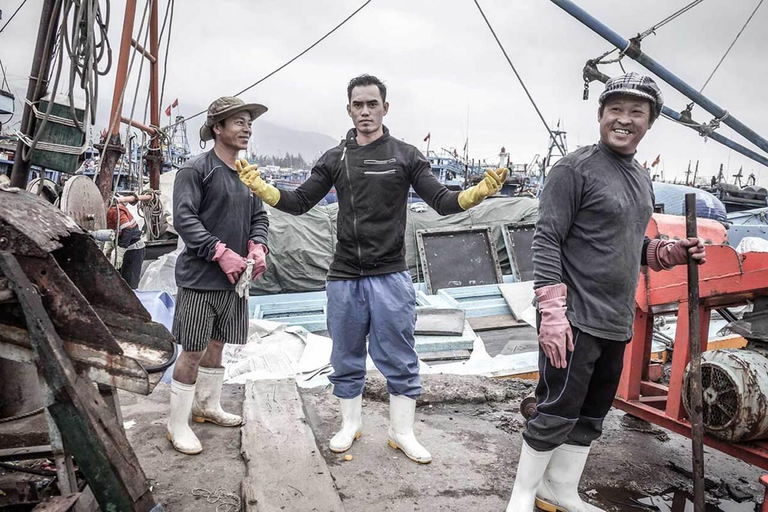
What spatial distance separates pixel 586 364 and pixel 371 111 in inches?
69.6

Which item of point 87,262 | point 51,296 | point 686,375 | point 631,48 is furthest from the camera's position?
point 631,48

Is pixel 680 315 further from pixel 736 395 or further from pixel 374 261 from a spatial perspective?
pixel 374 261

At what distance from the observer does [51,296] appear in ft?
5.26

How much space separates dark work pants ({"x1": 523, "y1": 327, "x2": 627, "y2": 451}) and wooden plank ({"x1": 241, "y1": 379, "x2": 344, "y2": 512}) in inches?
39.4

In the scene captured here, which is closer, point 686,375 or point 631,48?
point 686,375

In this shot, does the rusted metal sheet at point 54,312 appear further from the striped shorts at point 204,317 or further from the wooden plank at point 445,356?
the wooden plank at point 445,356

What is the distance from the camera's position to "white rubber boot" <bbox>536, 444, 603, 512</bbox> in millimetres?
2439

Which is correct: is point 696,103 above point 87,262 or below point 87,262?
above

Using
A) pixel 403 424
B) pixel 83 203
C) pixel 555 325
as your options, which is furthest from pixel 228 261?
pixel 555 325

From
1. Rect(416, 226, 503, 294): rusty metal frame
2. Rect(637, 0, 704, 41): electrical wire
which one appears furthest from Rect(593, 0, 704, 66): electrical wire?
Rect(416, 226, 503, 294): rusty metal frame

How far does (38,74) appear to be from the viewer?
12.5ft

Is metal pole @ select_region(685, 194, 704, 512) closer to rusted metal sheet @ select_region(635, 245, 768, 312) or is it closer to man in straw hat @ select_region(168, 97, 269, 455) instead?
rusted metal sheet @ select_region(635, 245, 768, 312)

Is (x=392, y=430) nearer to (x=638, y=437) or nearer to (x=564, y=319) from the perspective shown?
(x=564, y=319)

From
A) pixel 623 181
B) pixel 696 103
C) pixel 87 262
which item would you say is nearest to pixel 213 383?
pixel 87 262
